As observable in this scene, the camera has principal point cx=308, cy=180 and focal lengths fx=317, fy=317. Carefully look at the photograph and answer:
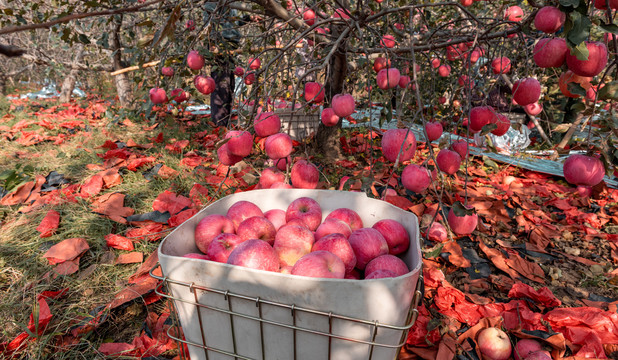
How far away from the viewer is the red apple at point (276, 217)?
132cm

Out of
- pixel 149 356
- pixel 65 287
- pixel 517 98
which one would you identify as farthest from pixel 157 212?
pixel 517 98

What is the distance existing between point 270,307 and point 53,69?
5842 mm

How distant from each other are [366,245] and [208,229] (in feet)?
1.86

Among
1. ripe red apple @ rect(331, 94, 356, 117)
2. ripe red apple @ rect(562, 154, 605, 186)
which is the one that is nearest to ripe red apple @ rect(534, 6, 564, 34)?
ripe red apple @ rect(562, 154, 605, 186)

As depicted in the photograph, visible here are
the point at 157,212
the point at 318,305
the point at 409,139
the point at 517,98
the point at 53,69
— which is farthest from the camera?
the point at 53,69

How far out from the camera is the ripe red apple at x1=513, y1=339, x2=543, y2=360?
1.25m

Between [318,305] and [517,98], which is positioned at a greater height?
[517,98]

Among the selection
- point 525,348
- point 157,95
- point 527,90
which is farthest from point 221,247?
point 157,95

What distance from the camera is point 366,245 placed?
3.64 ft

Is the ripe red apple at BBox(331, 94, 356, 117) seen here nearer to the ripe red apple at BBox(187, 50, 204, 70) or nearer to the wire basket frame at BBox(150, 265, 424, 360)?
the wire basket frame at BBox(150, 265, 424, 360)

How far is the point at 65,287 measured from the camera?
5.42 ft

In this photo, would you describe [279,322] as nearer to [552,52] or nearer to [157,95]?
[552,52]

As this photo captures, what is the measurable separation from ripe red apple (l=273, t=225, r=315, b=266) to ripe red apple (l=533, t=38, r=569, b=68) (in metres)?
1.13

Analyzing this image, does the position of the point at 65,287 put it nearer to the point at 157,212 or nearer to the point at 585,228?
the point at 157,212
